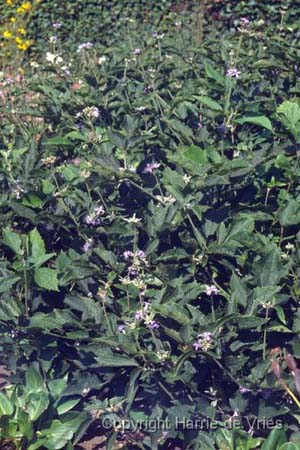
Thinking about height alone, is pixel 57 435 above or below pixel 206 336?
below

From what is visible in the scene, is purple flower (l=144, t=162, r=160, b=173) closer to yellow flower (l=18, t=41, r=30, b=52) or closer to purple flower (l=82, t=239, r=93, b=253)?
purple flower (l=82, t=239, r=93, b=253)

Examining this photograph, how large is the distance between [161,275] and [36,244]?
20.3 inches

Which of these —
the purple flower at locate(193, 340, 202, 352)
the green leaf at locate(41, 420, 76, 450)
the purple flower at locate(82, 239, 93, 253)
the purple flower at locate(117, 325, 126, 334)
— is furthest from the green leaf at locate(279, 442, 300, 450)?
the purple flower at locate(82, 239, 93, 253)

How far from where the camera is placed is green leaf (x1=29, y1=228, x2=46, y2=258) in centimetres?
349

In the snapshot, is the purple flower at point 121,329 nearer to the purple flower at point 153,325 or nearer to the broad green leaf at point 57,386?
the purple flower at point 153,325

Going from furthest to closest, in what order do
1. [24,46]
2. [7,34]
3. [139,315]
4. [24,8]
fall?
[24,8]
[24,46]
[7,34]
[139,315]

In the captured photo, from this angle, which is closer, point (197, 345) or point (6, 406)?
point (197, 345)

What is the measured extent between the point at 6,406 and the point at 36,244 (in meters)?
0.60

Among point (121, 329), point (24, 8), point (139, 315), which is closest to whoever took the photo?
point (139, 315)

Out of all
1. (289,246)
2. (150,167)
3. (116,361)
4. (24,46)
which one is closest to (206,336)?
(116,361)

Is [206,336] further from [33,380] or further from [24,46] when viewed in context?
[24,46]

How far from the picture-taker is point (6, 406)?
3369mm

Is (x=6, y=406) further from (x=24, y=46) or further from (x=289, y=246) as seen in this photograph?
(x=24, y=46)

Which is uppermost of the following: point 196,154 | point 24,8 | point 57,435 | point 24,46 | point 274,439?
point 196,154
